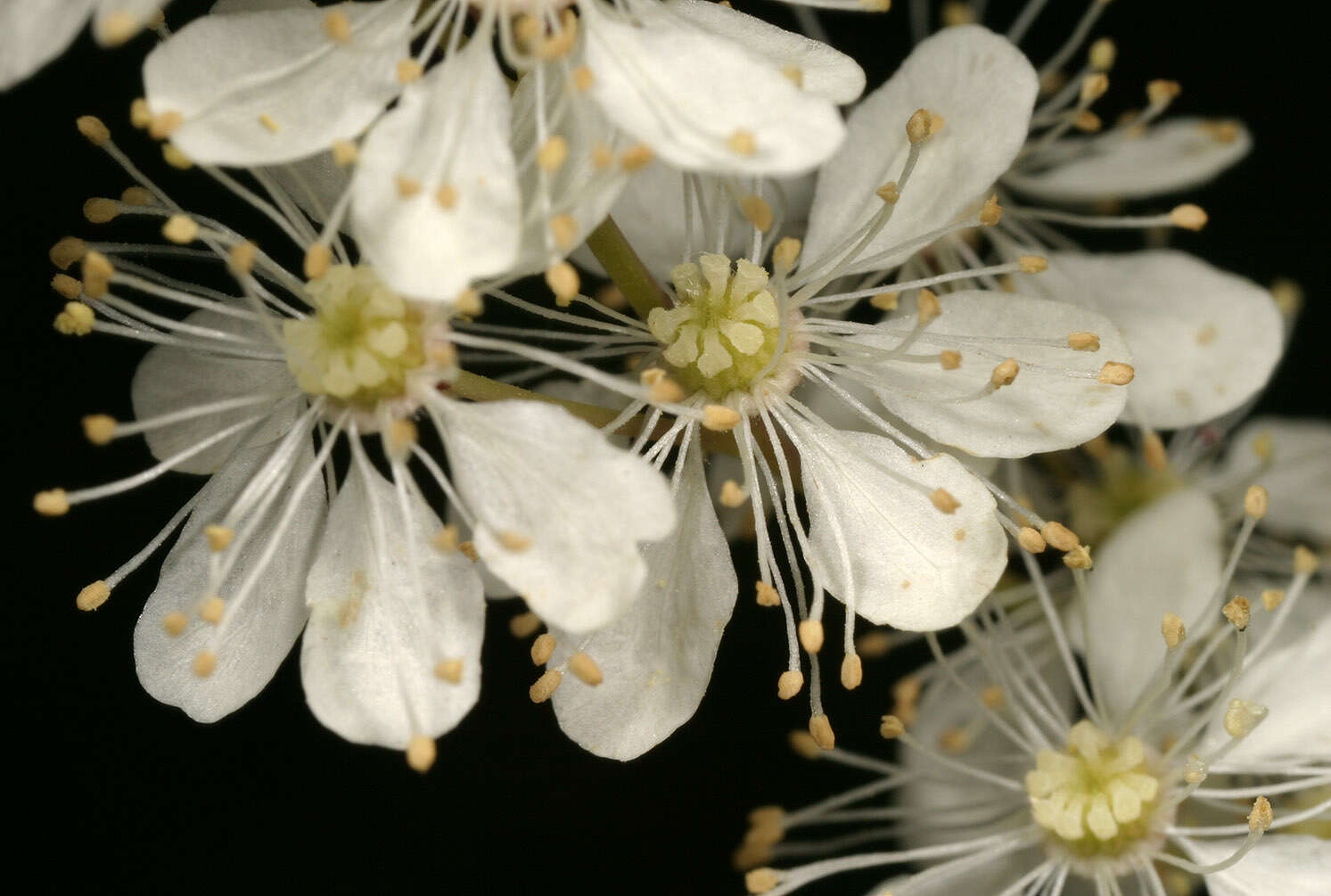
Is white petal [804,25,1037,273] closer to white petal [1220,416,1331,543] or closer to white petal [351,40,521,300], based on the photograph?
white petal [351,40,521,300]

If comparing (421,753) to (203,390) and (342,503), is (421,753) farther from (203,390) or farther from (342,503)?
(203,390)

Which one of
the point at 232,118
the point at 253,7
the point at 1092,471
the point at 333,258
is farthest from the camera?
the point at 1092,471

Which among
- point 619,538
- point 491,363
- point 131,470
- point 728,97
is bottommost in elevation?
point 131,470

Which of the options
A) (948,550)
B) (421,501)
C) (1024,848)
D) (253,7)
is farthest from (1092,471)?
Result: (253,7)

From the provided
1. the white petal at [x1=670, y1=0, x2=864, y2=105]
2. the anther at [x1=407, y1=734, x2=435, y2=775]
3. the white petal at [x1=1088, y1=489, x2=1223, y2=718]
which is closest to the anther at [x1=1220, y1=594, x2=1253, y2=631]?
the white petal at [x1=1088, y1=489, x2=1223, y2=718]

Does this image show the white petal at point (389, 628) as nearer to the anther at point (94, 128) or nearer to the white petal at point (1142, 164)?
the anther at point (94, 128)

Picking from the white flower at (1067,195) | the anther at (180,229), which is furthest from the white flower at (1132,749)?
the anther at (180,229)

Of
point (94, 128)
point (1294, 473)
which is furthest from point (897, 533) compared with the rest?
point (1294, 473)

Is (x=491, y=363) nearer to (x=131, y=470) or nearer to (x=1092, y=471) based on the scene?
(x=131, y=470)
